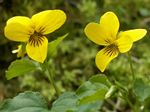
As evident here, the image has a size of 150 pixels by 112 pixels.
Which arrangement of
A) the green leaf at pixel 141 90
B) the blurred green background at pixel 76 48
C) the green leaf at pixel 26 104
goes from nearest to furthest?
the green leaf at pixel 141 90 → the green leaf at pixel 26 104 → the blurred green background at pixel 76 48

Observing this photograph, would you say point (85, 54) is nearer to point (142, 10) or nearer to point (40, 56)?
point (142, 10)

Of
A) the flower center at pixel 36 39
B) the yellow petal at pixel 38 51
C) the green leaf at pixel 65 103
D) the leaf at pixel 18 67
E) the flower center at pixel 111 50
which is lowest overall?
the green leaf at pixel 65 103

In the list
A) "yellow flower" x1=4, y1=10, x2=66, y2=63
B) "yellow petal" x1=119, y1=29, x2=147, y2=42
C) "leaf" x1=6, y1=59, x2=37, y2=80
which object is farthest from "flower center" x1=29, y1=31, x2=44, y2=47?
"yellow petal" x1=119, y1=29, x2=147, y2=42

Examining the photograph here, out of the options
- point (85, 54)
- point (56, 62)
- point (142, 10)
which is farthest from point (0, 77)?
point (142, 10)

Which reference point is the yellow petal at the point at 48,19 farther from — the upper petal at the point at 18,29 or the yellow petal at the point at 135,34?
the yellow petal at the point at 135,34

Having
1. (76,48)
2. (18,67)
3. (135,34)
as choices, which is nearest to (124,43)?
(135,34)

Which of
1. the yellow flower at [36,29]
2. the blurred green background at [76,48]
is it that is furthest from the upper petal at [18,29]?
the blurred green background at [76,48]

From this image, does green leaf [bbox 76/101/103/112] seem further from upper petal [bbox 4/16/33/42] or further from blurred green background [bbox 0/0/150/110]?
blurred green background [bbox 0/0/150/110]
